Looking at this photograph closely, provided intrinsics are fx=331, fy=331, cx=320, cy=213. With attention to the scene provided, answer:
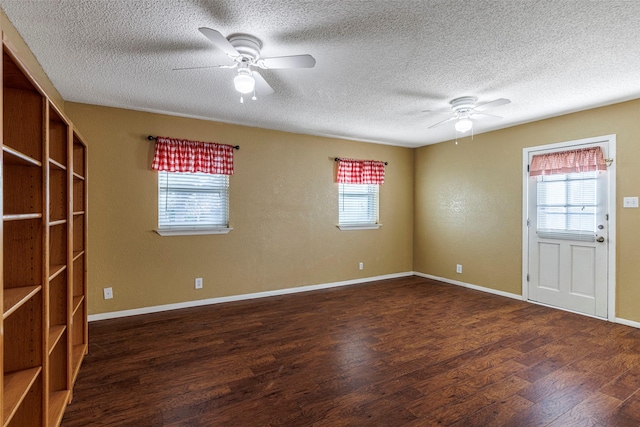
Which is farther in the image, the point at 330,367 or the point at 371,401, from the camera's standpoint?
the point at 330,367

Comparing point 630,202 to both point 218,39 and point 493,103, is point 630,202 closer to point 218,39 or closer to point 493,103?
point 493,103

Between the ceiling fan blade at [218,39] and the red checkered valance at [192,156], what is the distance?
2.05 m

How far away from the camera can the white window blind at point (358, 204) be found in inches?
207

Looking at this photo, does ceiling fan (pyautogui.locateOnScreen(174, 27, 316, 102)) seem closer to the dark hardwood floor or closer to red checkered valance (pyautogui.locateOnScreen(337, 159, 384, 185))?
the dark hardwood floor

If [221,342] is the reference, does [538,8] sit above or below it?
above

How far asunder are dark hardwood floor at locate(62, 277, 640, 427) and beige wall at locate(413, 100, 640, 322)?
762mm

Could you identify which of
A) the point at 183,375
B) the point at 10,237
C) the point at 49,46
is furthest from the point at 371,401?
the point at 49,46

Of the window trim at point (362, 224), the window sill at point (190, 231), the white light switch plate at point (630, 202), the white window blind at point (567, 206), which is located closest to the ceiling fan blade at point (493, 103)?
the white window blind at point (567, 206)

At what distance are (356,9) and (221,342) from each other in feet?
9.26

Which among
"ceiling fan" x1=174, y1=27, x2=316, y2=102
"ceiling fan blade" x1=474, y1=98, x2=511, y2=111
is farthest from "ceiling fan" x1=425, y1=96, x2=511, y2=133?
"ceiling fan" x1=174, y1=27, x2=316, y2=102

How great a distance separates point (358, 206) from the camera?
5.44 metres

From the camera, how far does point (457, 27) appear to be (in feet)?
6.84

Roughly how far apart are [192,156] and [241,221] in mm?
1013

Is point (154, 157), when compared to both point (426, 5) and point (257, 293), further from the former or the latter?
point (426, 5)
